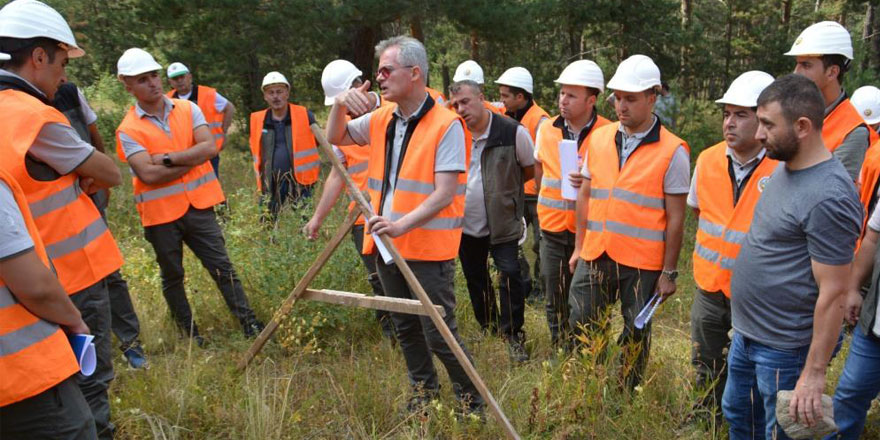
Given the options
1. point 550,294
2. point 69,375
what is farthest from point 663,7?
point 69,375

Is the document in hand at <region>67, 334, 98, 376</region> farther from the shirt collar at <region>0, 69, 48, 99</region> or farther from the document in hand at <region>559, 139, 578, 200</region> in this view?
the document in hand at <region>559, 139, 578, 200</region>

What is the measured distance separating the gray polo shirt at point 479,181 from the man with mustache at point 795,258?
221 centimetres

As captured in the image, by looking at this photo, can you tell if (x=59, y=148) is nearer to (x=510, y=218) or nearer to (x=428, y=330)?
(x=428, y=330)

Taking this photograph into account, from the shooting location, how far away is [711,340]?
3.42 m

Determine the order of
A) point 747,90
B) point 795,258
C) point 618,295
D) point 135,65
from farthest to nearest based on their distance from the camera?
1. point 135,65
2. point 618,295
3. point 747,90
4. point 795,258

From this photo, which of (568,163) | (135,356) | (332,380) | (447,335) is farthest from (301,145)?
(447,335)

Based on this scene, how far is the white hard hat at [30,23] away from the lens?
2852 millimetres

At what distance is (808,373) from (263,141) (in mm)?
6439

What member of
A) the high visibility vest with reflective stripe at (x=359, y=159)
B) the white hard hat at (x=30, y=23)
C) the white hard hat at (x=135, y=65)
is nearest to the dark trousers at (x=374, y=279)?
the high visibility vest with reflective stripe at (x=359, y=159)

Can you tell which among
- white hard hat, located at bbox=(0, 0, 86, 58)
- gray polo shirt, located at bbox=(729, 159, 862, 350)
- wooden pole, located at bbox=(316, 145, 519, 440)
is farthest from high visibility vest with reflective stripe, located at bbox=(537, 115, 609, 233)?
white hard hat, located at bbox=(0, 0, 86, 58)

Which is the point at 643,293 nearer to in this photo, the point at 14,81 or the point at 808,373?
the point at 808,373

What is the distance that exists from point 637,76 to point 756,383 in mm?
1723

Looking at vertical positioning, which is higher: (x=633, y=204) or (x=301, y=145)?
(x=301, y=145)

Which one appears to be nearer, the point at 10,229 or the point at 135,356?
the point at 10,229
